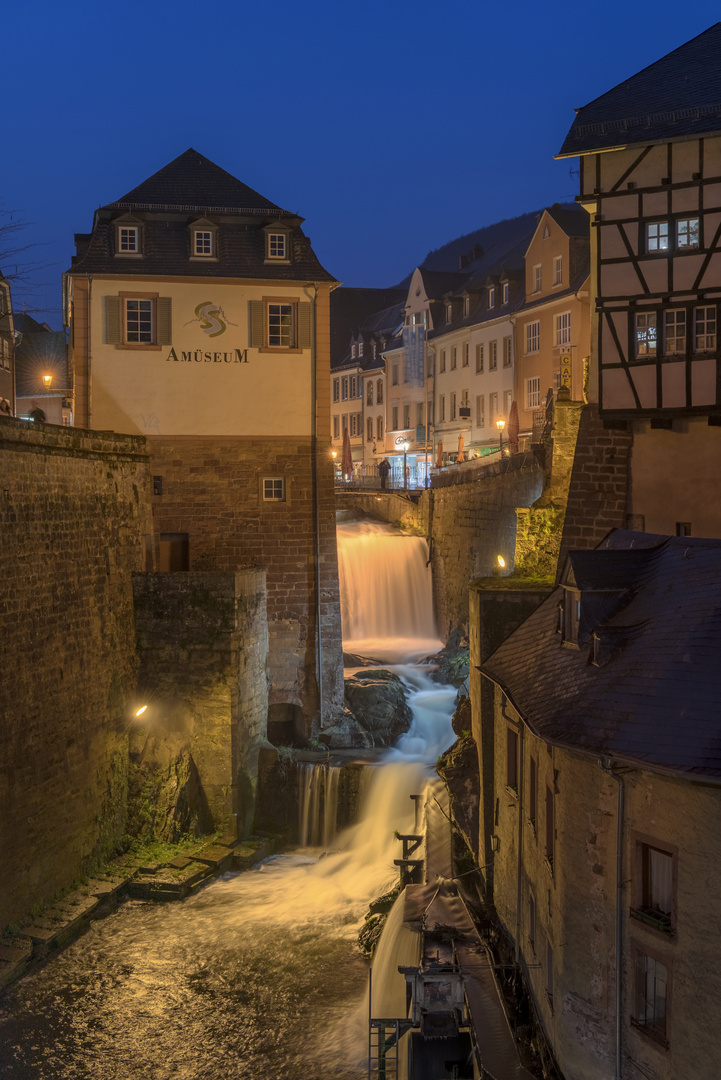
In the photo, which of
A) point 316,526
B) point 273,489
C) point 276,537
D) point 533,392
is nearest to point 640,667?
point 316,526

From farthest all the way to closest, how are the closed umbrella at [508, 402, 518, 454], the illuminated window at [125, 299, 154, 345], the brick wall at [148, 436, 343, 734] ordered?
the closed umbrella at [508, 402, 518, 454] < the brick wall at [148, 436, 343, 734] < the illuminated window at [125, 299, 154, 345]

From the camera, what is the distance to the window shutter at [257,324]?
22.2 metres

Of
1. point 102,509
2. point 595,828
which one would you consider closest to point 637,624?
point 595,828

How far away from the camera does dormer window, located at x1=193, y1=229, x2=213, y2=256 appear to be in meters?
22.2

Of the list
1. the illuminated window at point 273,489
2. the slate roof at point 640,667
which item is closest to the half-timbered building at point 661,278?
the slate roof at point 640,667

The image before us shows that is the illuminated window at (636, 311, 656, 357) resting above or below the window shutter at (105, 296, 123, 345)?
below

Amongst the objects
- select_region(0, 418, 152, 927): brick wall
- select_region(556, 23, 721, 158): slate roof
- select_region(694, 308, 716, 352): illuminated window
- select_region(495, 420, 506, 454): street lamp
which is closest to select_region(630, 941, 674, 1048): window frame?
select_region(0, 418, 152, 927): brick wall

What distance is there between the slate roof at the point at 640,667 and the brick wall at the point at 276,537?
9.78 metres

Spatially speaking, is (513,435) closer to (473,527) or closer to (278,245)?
(473,527)

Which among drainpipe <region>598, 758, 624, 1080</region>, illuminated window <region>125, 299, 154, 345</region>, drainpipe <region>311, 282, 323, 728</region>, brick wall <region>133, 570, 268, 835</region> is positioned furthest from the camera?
drainpipe <region>311, 282, 323, 728</region>

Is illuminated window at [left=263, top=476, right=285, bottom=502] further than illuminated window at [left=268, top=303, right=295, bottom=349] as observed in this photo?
No

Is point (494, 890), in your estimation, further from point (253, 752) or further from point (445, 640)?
point (445, 640)

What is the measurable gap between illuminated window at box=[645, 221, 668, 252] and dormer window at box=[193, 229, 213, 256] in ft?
32.5

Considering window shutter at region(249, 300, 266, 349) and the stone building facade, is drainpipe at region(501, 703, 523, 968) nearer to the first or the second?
the stone building facade
